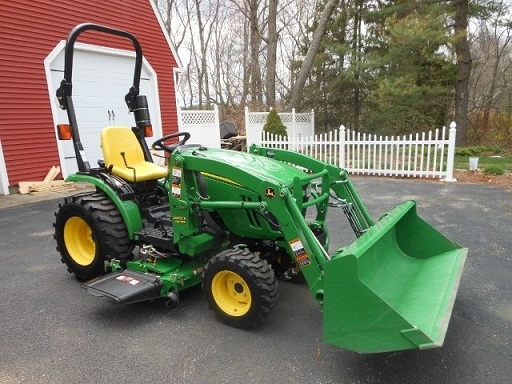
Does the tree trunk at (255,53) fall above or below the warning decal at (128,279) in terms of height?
above

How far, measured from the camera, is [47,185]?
7.78 metres

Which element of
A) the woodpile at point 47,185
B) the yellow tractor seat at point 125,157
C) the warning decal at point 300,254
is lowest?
the woodpile at point 47,185

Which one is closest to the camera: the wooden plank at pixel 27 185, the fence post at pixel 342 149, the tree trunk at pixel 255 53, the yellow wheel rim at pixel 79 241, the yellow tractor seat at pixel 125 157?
the yellow tractor seat at pixel 125 157

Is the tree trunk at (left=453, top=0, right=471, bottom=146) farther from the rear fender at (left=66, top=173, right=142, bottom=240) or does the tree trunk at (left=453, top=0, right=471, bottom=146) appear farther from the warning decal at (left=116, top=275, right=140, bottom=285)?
the warning decal at (left=116, top=275, right=140, bottom=285)

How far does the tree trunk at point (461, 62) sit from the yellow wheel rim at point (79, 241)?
1315 centimetres

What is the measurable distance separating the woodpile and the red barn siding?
5.3 inches

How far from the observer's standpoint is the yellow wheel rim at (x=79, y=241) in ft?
11.3

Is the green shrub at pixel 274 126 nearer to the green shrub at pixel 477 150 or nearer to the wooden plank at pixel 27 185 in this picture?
the green shrub at pixel 477 150

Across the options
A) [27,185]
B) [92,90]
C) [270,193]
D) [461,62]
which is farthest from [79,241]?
[461,62]

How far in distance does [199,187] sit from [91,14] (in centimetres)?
783

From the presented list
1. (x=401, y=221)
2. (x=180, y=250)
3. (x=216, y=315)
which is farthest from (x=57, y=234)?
(x=401, y=221)

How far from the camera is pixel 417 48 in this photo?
45.5 feet

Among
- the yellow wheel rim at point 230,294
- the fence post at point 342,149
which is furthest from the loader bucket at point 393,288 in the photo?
the fence post at point 342,149

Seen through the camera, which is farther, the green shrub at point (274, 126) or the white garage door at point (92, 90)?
the green shrub at point (274, 126)
